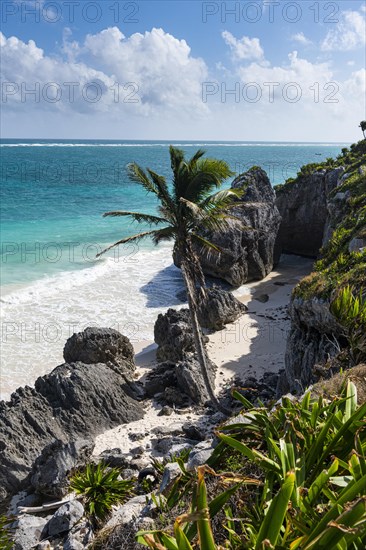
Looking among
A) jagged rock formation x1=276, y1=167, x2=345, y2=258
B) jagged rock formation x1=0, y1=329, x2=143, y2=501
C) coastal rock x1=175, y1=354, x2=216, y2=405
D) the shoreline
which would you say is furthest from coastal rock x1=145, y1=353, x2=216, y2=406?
jagged rock formation x1=276, y1=167, x2=345, y2=258

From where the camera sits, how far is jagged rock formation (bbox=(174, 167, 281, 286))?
27766mm

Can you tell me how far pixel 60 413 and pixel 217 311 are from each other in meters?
10.1

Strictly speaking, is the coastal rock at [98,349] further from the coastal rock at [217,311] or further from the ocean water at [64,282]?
the coastal rock at [217,311]

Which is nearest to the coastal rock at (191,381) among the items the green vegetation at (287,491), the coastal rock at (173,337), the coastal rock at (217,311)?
the coastal rock at (173,337)

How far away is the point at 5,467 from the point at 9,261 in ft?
74.5

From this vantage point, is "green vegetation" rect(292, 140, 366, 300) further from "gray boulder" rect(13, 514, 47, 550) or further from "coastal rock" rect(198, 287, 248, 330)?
"gray boulder" rect(13, 514, 47, 550)

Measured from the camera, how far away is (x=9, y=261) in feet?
105

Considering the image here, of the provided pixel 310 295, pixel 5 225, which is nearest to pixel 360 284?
pixel 310 295

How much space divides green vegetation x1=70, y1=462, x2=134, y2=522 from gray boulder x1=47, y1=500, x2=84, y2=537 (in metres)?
0.17

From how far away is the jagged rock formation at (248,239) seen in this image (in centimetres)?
2777

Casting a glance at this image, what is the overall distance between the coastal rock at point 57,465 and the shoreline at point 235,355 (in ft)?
4.88

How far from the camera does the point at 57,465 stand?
10.8m

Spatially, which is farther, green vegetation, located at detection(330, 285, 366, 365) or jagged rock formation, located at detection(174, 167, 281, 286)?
jagged rock formation, located at detection(174, 167, 281, 286)

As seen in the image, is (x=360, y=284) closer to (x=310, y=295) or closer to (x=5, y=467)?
(x=310, y=295)
